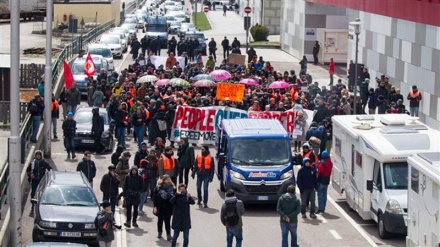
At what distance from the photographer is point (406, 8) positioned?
4503 centimetres

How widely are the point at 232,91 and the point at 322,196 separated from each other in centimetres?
1175

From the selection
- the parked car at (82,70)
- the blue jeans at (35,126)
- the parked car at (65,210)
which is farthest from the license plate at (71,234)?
the parked car at (82,70)

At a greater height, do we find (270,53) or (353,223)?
(270,53)

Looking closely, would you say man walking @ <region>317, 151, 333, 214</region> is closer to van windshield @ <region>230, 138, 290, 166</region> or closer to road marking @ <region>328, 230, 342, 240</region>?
van windshield @ <region>230, 138, 290, 166</region>

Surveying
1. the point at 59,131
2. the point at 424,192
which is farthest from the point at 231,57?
the point at 424,192

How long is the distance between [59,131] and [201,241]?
625 inches

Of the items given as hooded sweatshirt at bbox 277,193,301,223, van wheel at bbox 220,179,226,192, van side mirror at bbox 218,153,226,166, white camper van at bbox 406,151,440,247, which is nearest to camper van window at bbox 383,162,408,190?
white camper van at bbox 406,151,440,247

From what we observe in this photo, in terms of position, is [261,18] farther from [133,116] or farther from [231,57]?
[133,116]

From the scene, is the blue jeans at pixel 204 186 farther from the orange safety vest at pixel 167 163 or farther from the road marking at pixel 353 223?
the road marking at pixel 353 223

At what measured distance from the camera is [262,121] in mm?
29859

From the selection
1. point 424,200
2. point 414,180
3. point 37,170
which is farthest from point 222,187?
point 424,200

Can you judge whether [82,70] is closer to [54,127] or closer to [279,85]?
[279,85]

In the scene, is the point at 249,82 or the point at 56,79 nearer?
the point at 249,82

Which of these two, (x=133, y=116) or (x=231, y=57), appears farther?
(x=231, y=57)
